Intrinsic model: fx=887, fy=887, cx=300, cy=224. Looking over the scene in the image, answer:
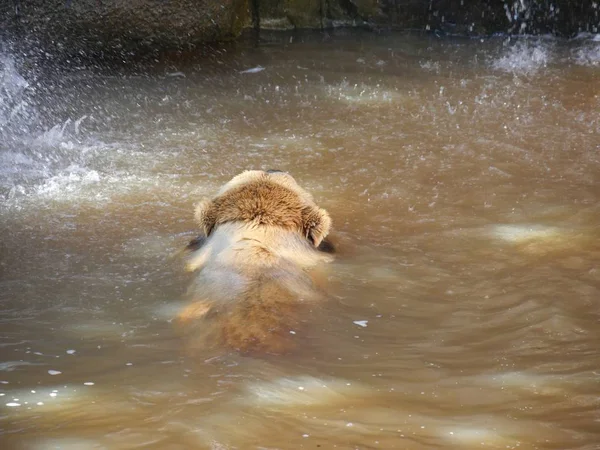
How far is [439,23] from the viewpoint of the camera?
1222cm

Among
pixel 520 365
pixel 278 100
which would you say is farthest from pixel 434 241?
pixel 278 100

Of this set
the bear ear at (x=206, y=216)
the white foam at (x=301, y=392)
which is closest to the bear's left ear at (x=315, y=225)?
the bear ear at (x=206, y=216)

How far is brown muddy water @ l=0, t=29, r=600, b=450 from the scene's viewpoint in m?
3.21

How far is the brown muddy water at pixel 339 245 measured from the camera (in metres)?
3.21

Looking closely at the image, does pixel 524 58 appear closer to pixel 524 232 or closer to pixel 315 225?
pixel 524 232

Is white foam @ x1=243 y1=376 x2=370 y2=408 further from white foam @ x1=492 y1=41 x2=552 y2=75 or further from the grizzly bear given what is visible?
white foam @ x1=492 y1=41 x2=552 y2=75

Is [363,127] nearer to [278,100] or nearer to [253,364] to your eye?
[278,100]

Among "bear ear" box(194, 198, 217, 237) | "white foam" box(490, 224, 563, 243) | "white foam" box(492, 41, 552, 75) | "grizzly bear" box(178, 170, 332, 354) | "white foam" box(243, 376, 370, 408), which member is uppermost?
"white foam" box(492, 41, 552, 75)

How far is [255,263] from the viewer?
14.7 ft

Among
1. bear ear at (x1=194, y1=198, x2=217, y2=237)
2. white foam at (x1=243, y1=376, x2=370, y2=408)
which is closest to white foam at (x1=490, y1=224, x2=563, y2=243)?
bear ear at (x1=194, y1=198, x2=217, y2=237)

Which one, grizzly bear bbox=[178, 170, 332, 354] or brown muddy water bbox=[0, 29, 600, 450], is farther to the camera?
grizzly bear bbox=[178, 170, 332, 354]

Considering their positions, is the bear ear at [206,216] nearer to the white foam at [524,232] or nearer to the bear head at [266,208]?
the bear head at [266,208]

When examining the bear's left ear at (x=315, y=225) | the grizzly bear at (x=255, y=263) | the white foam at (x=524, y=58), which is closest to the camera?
the grizzly bear at (x=255, y=263)

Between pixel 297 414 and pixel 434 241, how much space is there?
2.50 metres
